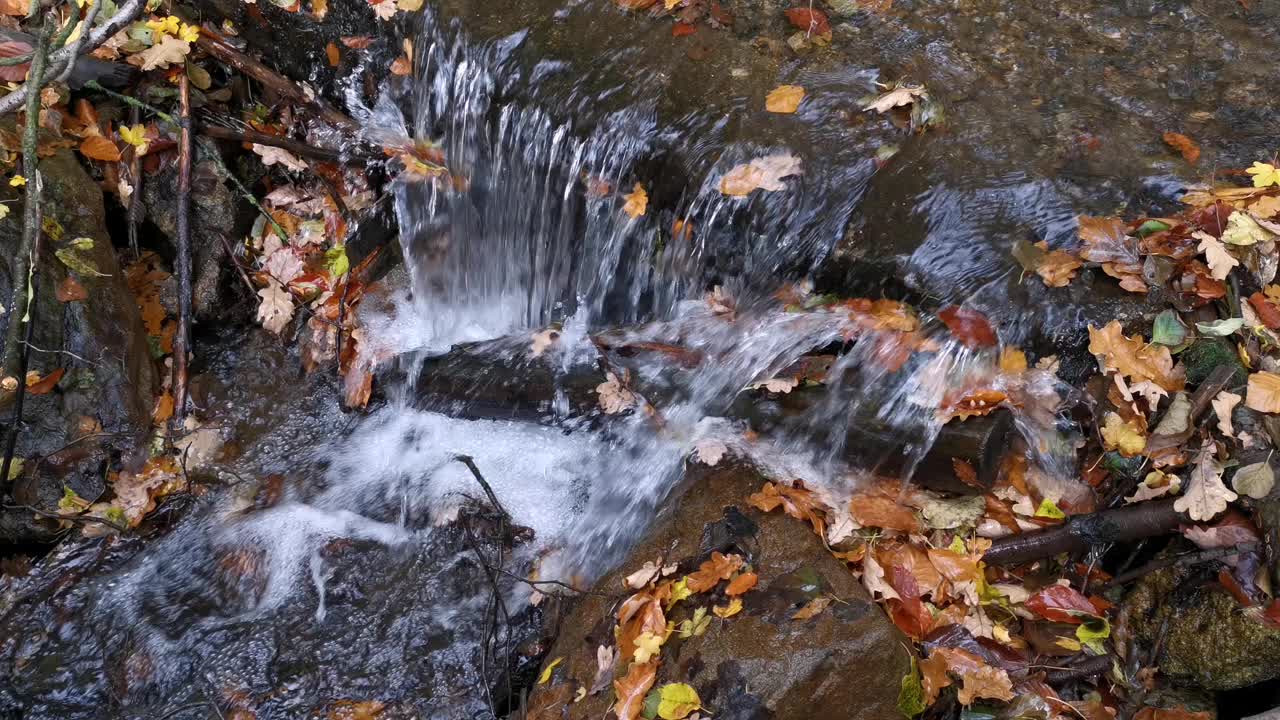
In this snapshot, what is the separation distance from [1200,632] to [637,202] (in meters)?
2.95

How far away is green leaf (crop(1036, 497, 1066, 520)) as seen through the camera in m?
3.12

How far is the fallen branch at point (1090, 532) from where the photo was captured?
298 cm

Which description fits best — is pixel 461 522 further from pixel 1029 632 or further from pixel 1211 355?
pixel 1211 355

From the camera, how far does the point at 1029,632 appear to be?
9.89 feet

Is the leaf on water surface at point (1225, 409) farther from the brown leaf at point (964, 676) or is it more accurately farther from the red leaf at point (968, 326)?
the brown leaf at point (964, 676)

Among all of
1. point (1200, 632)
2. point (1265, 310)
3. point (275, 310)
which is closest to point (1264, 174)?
point (1265, 310)

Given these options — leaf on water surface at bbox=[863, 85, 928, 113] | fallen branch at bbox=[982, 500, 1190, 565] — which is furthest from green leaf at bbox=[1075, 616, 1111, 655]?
leaf on water surface at bbox=[863, 85, 928, 113]

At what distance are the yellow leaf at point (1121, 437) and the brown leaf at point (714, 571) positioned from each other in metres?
1.43

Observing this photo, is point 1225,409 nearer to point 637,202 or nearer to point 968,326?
point 968,326

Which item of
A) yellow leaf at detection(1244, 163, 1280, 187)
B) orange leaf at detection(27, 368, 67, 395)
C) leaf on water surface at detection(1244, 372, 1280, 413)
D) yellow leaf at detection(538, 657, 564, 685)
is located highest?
yellow leaf at detection(1244, 163, 1280, 187)

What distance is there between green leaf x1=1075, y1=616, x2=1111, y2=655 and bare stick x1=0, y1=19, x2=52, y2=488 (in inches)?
184

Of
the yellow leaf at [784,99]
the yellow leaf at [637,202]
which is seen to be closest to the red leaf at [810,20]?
the yellow leaf at [784,99]

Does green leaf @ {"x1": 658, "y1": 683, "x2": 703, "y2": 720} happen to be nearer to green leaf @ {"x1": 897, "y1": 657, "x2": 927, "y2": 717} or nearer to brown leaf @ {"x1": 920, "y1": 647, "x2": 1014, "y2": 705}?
green leaf @ {"x1": 897, "y1": 657, "x2": 927, "y2": 717}

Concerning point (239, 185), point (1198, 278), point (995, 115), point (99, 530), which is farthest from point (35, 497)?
point (1198, 278)
